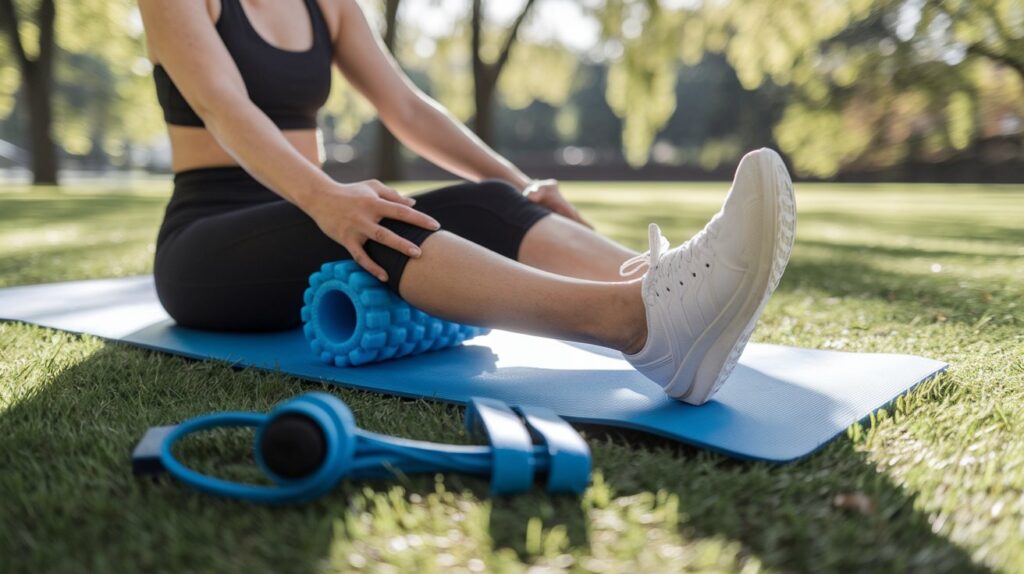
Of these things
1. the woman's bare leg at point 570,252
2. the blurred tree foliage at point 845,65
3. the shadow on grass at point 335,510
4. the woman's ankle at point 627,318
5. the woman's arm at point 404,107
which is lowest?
the shadow on grass at point 335,510

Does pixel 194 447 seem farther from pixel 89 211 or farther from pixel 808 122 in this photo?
pixel 808 122

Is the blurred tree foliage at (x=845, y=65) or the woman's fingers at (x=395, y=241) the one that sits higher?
the blurred tree foliage at (x=845, y=65)

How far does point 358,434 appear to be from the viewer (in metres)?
1.16

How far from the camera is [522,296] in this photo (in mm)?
1561

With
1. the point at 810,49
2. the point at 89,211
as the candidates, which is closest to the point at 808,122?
the point at 810,49

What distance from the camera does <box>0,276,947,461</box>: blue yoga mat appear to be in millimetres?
1404

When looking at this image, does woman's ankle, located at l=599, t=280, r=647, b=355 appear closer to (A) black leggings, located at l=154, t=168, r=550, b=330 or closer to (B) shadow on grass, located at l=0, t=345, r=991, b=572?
(B) shadow on grass, located at l=0, t=345, r=991, b=572

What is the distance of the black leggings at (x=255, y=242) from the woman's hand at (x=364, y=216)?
26mm

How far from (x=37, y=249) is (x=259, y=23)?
3.15 m

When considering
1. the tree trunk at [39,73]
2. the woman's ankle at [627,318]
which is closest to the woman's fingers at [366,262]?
the woman's ankle at [627,318]

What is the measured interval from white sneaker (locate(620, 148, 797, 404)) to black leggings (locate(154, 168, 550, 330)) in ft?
1.60

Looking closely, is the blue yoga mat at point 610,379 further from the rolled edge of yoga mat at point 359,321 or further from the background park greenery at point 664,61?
the background park greenery at point 664,61

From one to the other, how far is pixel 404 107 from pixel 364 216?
0.93 metres

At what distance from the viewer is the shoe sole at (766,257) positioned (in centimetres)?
134
